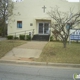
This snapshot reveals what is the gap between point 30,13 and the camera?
2591 cm

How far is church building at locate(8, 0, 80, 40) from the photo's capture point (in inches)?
1009

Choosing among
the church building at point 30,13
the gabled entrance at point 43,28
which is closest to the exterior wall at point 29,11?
the church building at point 30,13

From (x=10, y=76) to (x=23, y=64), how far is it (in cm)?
254

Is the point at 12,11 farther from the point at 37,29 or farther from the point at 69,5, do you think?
the point at 69,5

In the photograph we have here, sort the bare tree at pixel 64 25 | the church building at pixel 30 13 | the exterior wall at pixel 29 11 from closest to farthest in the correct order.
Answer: the bare tree at pixel 64 25 < the church building at pixel 30 13 < the exterior wall at pixel 29 11

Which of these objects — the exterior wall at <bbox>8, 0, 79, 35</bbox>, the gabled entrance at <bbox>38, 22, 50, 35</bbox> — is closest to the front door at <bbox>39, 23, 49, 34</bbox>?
the gabled entrance at <bbox>38, 22, 50, 35</bbox>

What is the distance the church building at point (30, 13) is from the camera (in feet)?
84.1

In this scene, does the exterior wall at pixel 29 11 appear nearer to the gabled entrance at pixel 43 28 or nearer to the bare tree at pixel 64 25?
the gabled entrance at pixel 43 28

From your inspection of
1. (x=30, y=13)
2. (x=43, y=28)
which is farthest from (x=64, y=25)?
(x=43, y=28)

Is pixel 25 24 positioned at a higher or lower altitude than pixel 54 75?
higher

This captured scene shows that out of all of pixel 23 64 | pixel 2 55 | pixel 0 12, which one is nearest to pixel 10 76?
pixel 23 64

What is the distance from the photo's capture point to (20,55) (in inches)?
451

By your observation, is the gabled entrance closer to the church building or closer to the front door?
the front door

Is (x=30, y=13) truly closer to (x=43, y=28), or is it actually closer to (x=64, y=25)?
(x=43, y=28)
